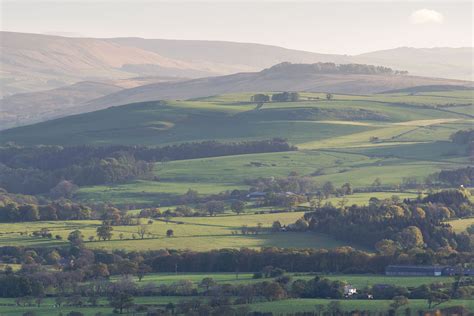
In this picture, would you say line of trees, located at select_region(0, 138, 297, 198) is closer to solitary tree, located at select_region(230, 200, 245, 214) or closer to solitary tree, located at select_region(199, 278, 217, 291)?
solitary tree, located at select_region(230, 200, 245, 214)

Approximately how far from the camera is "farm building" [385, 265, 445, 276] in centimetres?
6661

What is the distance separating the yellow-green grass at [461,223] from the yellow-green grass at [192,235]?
6636 mm

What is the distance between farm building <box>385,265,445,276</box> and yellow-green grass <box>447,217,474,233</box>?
460 inches

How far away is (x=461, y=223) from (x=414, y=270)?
15082 millimetres

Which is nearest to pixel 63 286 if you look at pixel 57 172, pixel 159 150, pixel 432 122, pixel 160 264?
pixel 160 264

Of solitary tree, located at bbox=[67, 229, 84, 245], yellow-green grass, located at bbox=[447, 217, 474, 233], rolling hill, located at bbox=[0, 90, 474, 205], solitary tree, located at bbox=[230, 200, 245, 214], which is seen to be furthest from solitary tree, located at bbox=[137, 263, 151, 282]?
rolling hill, located at bbox=[0, 90, 474, 205]

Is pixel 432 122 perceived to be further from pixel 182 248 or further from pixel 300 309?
pixel 300 309

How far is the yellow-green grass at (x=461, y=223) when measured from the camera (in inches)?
3123

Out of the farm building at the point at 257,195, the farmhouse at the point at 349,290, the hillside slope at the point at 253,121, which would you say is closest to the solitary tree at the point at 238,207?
the farm building at the point at 257,195

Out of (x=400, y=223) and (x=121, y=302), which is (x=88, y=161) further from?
(x=121, y=302)

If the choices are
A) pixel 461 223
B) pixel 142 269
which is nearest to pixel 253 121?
pixel 461 223

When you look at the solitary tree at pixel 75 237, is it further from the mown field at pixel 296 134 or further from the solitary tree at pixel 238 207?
the mown field at pixel 296 134

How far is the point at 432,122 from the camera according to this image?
142 m

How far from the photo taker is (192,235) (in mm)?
81125
